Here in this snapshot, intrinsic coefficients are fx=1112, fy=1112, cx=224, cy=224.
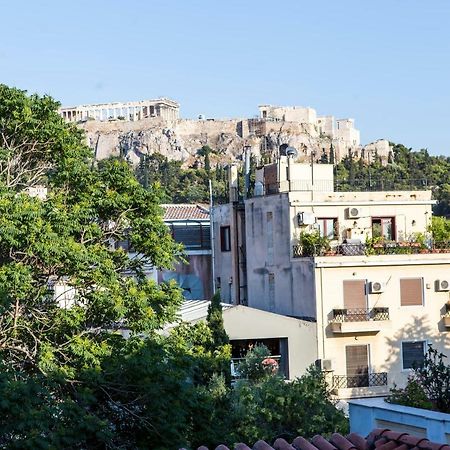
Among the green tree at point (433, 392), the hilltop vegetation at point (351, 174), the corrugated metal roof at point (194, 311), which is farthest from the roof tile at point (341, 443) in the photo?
the hilltop vegetation at point (351, 174)

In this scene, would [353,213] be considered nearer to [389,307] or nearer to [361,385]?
[389,307]

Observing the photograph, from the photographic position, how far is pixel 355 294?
106 feet

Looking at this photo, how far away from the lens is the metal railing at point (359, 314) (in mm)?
31797

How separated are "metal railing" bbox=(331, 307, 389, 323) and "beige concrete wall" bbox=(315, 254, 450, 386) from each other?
0.19 meters

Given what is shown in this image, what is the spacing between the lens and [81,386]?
17.5 meters

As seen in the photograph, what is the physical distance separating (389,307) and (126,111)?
134792 mm

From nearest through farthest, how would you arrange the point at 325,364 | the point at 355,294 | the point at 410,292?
the point at 325,364
the point at 355,294
the point at 410,292

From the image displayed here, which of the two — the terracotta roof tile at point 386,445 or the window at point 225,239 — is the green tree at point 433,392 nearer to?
the terracotta roof tile at point 386,445

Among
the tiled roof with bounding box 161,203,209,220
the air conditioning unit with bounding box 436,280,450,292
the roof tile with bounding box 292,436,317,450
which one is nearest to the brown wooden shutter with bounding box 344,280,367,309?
the air conditioning unit with bounding box 436,280,450,292

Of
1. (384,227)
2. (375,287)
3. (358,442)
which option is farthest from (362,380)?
(358,442)

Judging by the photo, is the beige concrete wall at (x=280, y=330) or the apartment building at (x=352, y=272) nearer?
the beige concrete wall at (x=280, y=330)

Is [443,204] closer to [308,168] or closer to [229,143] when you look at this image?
[308,168]

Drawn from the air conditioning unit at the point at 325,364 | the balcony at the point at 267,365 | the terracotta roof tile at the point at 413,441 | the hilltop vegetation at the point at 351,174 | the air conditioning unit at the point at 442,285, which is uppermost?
the hilltop vegetation at the point at 351,174

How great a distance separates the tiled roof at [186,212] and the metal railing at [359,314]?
1016cm
